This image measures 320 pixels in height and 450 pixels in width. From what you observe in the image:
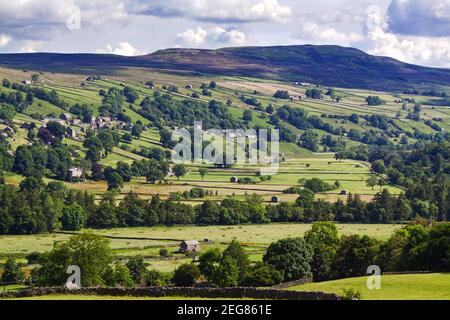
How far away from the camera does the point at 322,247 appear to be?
8200cm

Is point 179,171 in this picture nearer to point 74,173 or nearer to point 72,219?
point 74,173

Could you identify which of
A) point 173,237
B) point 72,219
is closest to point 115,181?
point 72,219

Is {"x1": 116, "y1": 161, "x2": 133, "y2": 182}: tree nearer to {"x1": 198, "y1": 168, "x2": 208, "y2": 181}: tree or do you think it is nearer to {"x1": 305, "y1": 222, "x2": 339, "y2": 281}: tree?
{"x1": 198, "y1": 168, "x2": 208, "y2": 181}: tree

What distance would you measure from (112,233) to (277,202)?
118ft

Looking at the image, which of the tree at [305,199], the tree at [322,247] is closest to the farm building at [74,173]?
the tree at [305,199]

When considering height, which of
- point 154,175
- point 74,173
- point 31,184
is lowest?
point 154,175

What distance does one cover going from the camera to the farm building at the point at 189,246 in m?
102

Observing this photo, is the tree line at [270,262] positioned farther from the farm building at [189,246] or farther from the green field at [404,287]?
the farm building at [189,246]

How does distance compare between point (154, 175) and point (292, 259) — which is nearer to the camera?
point (292, 259)

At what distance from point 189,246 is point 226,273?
24146mm

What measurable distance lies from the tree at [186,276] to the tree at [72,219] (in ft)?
158

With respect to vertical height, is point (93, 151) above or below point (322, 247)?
below
